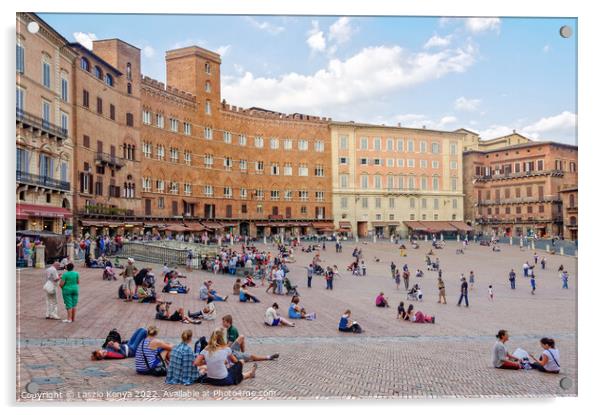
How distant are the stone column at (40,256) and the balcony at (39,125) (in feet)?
8.89

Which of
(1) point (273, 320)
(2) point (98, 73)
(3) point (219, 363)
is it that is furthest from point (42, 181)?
(2) point (98, 73)

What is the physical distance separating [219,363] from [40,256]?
6.44 meters

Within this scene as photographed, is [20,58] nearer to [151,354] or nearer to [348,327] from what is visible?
[151,354]

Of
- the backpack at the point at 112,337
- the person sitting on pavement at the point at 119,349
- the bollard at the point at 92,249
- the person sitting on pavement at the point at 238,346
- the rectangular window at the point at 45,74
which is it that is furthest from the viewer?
the bollard at the point at 92,249

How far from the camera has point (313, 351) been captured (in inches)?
417

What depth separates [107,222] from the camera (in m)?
25.9

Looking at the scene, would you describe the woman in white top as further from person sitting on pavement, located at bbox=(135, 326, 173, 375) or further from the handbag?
the handbag

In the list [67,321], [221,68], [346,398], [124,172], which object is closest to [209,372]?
[346,398]

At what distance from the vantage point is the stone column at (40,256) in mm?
12181

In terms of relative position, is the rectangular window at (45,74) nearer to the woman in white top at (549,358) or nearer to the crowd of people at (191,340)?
the crowd of people at (191,340)

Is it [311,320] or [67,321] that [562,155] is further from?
[67,321]

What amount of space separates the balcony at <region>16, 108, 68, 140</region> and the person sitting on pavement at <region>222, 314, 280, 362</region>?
556cm

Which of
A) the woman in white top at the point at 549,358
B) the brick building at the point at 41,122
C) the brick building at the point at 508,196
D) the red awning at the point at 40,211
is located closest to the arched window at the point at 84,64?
the brick building at the point at 41,122
